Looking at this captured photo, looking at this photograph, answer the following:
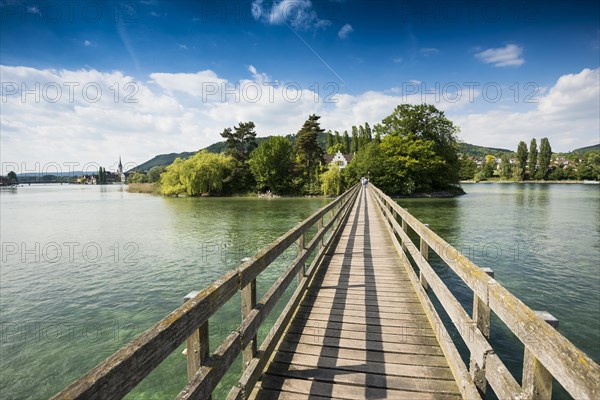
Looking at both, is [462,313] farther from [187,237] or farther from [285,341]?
[187,237]

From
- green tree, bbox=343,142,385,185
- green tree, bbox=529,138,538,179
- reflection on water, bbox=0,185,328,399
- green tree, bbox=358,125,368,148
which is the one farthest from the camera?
green tree, bbox=529,138,538,179

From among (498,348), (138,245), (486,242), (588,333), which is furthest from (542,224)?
(138,245)

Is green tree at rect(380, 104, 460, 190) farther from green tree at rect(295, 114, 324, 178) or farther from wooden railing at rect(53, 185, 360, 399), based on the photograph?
wooden railing at rect(53, 185, 360, 399)

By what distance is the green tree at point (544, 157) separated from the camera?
9832 centimetres

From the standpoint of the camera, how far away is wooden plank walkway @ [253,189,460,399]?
9.36 feet

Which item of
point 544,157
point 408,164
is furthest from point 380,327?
point 544,157

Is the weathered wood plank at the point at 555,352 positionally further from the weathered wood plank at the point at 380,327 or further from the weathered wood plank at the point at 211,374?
the weathered wood plank at the point at 380,327

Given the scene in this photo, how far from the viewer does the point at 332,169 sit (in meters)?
51.3

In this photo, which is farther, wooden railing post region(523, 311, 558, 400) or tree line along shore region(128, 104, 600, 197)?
tree line along shore region(128, 104, 600, 197)

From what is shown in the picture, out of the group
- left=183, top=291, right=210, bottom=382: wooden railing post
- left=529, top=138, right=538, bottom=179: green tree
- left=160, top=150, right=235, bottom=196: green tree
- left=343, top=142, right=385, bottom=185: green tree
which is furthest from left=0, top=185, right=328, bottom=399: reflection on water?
left=529, top=138, right=538, bottom=179: green tree

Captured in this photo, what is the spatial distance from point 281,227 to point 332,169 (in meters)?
32.0

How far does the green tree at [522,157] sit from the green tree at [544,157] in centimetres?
411

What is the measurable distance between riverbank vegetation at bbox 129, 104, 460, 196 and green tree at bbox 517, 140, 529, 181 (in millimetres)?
67621

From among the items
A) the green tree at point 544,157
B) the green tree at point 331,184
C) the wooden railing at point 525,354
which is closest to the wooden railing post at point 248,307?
the wooden railing at point 525,354
